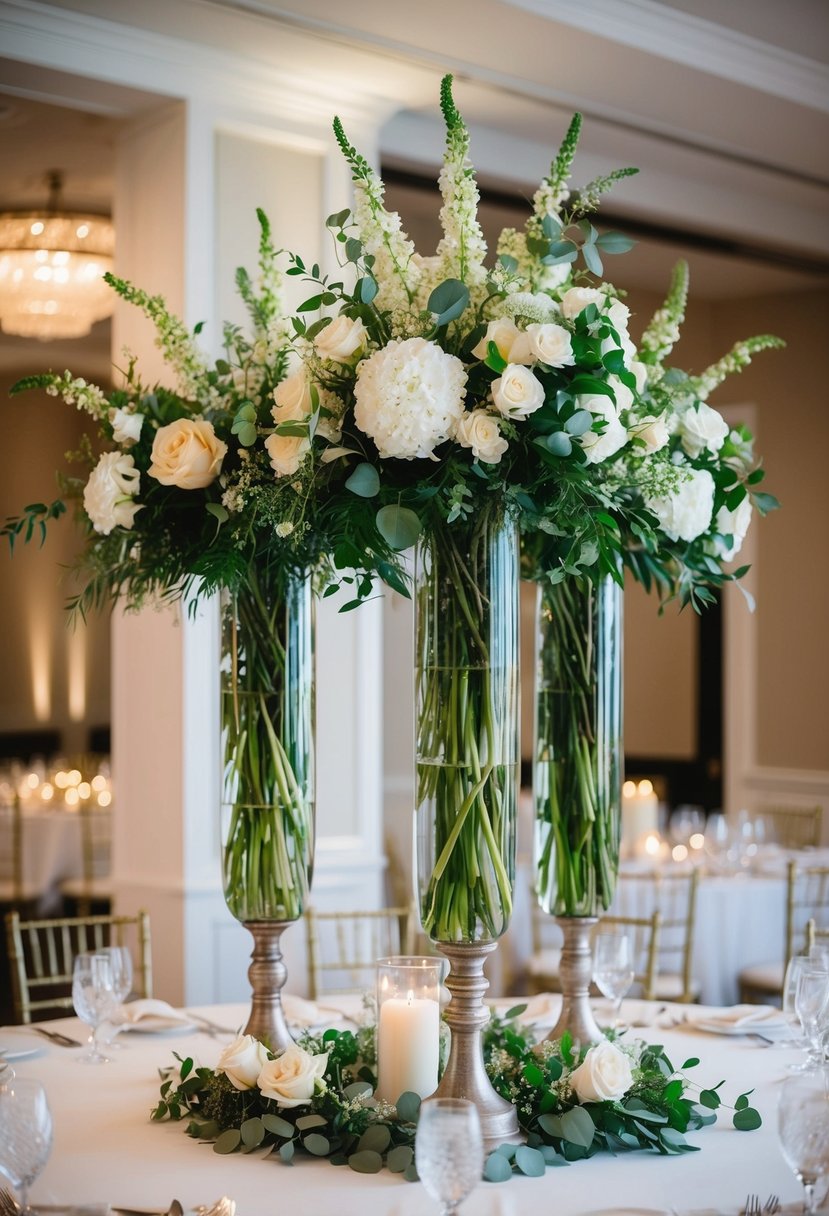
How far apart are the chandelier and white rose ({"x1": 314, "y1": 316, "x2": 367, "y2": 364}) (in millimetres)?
4283

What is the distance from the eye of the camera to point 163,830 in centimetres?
473

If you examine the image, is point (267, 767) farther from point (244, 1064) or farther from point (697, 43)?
point (697, 43)

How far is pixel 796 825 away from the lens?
7.04 m

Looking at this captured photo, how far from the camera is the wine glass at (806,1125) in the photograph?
1.62 m

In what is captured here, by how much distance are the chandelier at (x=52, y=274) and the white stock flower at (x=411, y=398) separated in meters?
4.41

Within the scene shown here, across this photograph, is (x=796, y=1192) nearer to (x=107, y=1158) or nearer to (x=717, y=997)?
(x=107, y=1158)

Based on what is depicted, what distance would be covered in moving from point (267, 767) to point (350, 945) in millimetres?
3019

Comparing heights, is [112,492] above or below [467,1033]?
above

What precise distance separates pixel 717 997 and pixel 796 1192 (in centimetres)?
363

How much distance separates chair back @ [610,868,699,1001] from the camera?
512 cm

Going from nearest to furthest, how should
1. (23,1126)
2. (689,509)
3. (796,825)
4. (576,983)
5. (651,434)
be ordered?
(23,1126) < (651,434) < (689,509) < (576,983) < (796,825)

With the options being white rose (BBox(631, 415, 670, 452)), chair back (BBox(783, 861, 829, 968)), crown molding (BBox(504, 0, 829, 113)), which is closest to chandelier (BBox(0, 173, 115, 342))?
crown molding (BBox(504, 0, 829, 113))

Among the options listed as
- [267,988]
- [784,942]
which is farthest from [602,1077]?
[784,942]

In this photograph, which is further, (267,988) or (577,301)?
(267,988)
